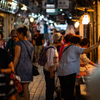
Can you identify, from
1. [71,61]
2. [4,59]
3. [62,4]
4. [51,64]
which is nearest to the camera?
[4,59]

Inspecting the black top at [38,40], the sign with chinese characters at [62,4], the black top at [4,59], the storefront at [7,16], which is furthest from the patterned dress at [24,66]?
the sign with chinese characters at [62,4]

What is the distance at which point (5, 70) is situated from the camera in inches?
169

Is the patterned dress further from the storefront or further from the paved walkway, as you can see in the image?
the storefront

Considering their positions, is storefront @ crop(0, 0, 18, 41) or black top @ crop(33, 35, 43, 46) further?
black top @ crop(33, 35, 43, 46)

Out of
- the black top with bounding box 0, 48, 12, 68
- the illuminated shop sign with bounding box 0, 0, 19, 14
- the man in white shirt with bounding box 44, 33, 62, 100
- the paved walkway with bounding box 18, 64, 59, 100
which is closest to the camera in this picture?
the black top with bounding box 0, 48, 12, 68

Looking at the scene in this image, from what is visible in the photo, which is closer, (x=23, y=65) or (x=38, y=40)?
(x=23, y=65)

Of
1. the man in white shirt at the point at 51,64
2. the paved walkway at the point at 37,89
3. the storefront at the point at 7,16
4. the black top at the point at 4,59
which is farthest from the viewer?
the storefront at the point at 7,16

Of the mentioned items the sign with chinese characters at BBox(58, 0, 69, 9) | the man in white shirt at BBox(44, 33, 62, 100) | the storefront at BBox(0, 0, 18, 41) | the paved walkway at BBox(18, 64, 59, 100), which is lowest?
the paved walkway at BBox(18, 64, 59, 100)

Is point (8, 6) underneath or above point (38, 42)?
above

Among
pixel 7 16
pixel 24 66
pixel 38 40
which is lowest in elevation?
pixel 24 66

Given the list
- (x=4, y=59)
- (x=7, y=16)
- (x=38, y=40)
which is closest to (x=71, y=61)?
(x=4, y=59)

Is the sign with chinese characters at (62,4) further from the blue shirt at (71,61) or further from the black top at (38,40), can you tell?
the blue shirt at (71,61)

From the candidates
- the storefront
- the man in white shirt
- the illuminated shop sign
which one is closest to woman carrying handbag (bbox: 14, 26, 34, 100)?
the man in white shirt

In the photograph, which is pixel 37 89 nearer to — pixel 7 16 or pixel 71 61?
pixel 71 61
